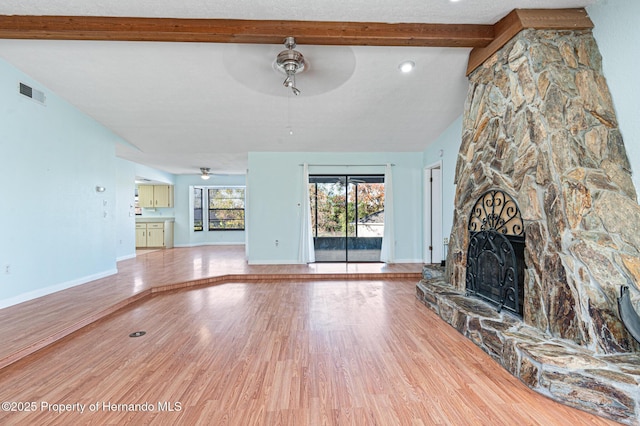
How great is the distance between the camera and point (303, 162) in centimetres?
615

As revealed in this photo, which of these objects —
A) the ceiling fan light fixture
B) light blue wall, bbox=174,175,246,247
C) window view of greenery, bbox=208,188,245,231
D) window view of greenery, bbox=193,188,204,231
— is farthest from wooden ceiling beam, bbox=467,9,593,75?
window view of greenery, bbox=193,188,204,231

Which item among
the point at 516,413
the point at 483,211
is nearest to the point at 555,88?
the point at 483,211

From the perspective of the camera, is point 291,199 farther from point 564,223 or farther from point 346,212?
point 564,223

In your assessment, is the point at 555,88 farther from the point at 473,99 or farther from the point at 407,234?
the point at 407,234

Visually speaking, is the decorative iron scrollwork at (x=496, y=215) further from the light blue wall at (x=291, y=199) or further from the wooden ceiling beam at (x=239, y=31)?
the light blue wall at (x=291, y=199)

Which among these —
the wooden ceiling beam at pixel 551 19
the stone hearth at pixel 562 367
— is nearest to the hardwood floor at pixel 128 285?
the stone hearth at pixel 562 367

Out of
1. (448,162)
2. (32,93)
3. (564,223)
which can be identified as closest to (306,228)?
(448,162)

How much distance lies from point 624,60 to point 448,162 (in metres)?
2.82

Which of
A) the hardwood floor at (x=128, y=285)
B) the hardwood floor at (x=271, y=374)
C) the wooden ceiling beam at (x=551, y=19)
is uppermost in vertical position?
the wooden ceiling beam at (x=551, y=19)

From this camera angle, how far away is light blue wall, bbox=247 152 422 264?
6125 millimetres

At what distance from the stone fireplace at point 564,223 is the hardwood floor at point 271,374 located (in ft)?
0.68

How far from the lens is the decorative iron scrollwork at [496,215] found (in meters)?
2.60

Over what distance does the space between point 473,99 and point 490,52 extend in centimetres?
47

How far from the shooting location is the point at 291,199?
20.2 feet
